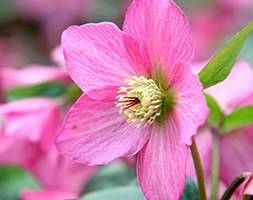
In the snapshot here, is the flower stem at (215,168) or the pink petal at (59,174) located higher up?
the flower stem at (215,168)

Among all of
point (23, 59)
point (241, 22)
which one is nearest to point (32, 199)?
point (241, 22)

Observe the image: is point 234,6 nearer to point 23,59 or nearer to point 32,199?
point 23,59

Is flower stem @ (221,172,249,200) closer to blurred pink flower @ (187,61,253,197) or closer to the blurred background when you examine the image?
blurred pink flower @ (187,61,253,197)

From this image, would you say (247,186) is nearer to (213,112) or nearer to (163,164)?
(163,164)

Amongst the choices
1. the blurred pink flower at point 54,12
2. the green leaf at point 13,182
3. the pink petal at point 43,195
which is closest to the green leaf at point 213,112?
the pink petal at point 43,195

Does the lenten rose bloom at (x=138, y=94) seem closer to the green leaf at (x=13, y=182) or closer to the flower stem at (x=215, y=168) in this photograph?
the flower stem at (x=215, y=168)
